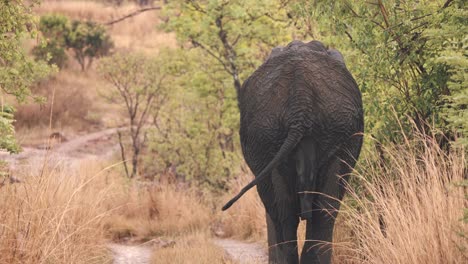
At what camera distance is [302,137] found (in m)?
4.69

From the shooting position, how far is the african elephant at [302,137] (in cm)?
471

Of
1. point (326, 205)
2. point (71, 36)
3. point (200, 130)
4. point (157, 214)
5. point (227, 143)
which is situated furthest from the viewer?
point (71, 36)

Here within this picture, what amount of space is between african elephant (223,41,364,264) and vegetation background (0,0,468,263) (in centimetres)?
34

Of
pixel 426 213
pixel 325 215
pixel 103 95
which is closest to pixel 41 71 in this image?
pixel 325 215

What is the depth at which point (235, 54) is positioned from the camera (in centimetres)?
1419

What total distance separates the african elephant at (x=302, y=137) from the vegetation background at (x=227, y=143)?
13.2 inches

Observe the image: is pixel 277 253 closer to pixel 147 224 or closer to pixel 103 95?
pixel 147 224

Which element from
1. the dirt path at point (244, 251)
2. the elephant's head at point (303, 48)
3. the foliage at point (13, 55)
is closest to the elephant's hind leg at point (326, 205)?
the elephant's head at point (303, 48)

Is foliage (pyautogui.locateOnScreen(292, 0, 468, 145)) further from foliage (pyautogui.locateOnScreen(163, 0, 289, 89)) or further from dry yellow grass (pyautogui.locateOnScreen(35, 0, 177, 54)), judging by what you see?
dry yellow grass (pyautogui.locateOnScreen(35, 0, 177, 54))

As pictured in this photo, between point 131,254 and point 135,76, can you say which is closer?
point 131,254

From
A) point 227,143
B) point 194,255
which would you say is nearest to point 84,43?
point 227,143

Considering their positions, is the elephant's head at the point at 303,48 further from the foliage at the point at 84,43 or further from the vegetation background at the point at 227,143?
the foliage at the point at 84,43

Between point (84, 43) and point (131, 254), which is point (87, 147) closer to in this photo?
point (84, 43)

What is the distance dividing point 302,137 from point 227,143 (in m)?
10.3
